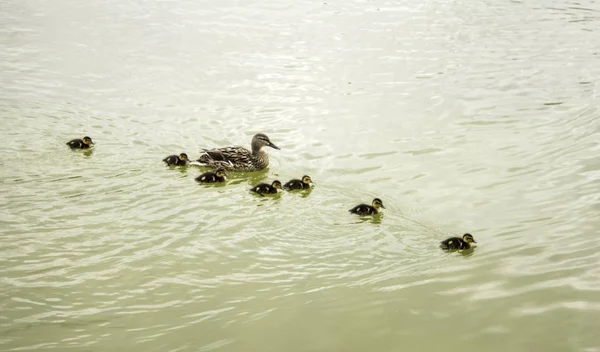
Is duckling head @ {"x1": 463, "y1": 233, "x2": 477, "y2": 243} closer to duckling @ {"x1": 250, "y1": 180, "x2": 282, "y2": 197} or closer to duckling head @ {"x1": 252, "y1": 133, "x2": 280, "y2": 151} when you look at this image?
duckling @ {"x1": 250, "y1": 180, "x2": 282, "y2": 197}

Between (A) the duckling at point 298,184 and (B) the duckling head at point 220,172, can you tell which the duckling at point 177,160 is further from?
(A) the duckling at point 298,184

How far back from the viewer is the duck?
7.35 metres

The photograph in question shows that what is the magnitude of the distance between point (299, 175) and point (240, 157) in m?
0.60

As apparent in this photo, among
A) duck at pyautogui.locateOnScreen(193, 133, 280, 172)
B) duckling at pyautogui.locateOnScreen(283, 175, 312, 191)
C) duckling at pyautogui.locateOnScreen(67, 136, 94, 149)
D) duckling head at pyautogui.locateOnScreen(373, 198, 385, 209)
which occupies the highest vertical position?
duckling at pyautogui.locateOnScreen(67, 136, 94, 149)

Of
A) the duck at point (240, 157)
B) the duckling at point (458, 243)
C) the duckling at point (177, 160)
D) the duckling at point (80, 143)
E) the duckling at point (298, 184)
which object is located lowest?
the duckling at point (458, 243)

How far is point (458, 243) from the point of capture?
218 inches

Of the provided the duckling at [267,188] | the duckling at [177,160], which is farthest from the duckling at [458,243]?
the duckling at [177,160]

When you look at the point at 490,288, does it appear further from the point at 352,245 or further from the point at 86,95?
the point at 86,95

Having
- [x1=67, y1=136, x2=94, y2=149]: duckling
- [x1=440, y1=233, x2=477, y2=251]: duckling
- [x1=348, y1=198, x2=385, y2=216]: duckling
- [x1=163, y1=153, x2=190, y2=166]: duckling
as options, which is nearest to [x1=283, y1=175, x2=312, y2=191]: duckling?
[x1=348, y1=198, x2=385, y2=216]: duckling

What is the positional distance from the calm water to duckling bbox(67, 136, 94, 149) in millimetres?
109

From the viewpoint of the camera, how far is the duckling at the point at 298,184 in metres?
6.82

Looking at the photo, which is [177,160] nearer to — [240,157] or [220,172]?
[220,172]

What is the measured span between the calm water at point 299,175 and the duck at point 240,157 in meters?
0.13

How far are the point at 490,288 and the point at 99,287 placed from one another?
2.51 meters
